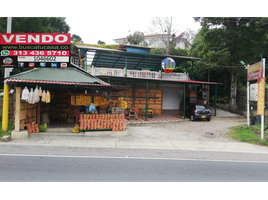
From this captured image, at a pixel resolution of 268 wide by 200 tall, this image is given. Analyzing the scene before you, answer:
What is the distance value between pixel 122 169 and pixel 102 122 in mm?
5502

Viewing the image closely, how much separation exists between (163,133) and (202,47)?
1399 cm

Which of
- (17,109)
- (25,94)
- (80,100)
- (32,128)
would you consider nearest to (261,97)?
(80,100)

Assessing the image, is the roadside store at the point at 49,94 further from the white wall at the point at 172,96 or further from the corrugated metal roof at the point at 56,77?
the white wall at the point at 172,96

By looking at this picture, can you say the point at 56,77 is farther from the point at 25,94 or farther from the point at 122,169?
the point at 122,169

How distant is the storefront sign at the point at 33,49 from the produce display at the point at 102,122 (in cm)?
337

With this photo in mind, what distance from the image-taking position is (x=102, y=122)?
448 inches

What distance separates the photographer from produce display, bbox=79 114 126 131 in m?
11.2

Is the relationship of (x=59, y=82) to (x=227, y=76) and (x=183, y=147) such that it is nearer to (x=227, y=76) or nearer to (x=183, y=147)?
(x=183, y=147)

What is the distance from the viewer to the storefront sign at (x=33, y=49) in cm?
1055

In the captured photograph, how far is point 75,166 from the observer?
627 centimetres

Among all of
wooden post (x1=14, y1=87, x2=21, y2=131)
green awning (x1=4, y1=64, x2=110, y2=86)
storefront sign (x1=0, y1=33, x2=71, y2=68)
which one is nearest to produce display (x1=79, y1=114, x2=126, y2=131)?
green awning (x1=4, y1=64, x2=110, y2=86)

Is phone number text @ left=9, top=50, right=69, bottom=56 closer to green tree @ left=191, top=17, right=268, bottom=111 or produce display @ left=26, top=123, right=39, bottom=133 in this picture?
produce display @ left=26, top=123, right=39, bottom=133

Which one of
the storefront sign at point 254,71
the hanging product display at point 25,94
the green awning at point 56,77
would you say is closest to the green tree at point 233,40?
the storefront sign at point 254,71

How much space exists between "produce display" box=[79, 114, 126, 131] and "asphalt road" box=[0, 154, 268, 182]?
3900mm
